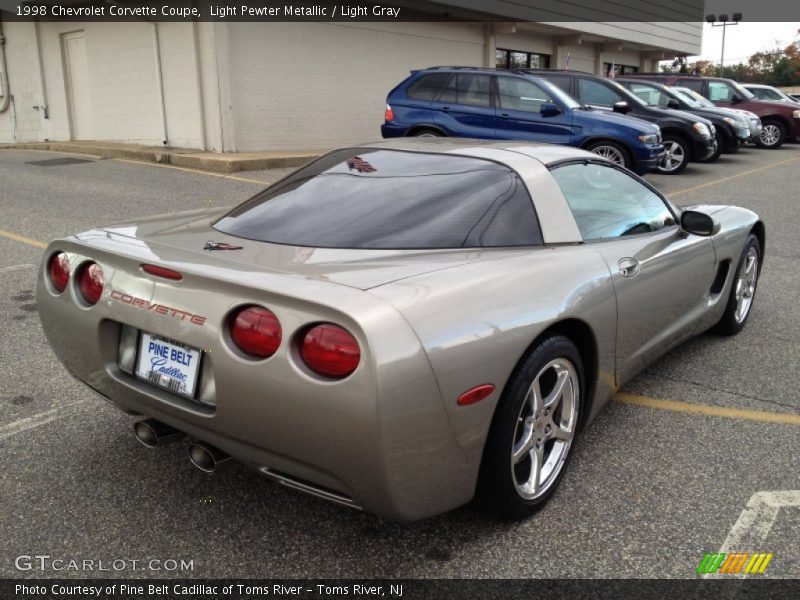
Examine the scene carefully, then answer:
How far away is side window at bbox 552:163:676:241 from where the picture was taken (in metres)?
3.24

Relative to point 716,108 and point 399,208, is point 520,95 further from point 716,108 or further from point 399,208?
point 399,208

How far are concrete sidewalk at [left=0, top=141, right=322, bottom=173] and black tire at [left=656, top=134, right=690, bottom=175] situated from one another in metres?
6.62

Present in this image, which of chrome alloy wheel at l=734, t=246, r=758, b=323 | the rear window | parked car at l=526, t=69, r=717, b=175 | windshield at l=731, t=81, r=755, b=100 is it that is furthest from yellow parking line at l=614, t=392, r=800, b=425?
windshield at l=731, t=81, r=755, b=100

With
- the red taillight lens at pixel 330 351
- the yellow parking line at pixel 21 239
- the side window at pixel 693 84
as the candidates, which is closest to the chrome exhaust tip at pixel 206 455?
the red taillight lens at pixel 330 351

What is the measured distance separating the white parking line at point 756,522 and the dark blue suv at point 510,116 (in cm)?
853

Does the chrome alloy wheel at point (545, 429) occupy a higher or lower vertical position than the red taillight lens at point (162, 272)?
lower

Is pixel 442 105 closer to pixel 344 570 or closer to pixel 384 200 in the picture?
pixel 384 200

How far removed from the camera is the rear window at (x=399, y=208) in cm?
274

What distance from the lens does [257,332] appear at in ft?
7.21

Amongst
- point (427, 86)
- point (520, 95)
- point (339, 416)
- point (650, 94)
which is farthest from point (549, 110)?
point (339, 416)

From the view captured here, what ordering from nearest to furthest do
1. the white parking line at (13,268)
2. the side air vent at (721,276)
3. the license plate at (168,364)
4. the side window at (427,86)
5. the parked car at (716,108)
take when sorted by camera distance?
the license plate at (168,364) → the side air vent at (721,276) → the white parking line at (13,268) → the side window at (427,86) → the parked car at (716,108)

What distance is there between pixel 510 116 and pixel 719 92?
11179 millimetres

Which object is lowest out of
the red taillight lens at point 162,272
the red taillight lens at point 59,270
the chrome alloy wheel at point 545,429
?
the chrome alloy wheel at point 545,429

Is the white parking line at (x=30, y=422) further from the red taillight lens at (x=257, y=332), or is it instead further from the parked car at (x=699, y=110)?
the parked car at (x=699, y=110)
